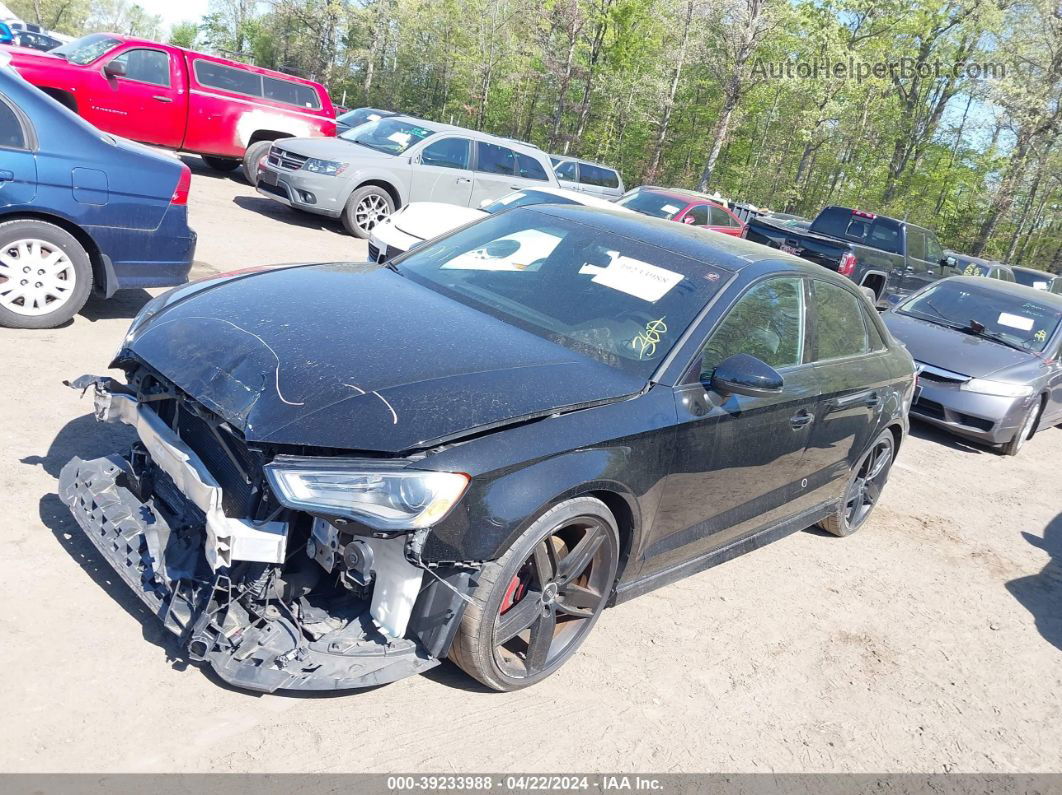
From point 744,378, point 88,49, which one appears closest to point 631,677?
point 744,378

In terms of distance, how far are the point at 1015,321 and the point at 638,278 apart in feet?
23.6

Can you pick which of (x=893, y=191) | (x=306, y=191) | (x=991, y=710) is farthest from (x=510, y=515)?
(x=893, y=191)

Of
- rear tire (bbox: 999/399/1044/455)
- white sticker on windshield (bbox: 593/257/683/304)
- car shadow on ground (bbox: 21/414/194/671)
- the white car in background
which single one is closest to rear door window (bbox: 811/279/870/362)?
white sticker on windshield (bbox: 593/257/683/304)

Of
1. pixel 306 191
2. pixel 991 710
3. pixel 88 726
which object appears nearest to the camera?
pixel 88 726

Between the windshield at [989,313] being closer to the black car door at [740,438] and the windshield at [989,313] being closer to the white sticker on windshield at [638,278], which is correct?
the black car door at [740,438]

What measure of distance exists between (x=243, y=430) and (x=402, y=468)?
1.76ft

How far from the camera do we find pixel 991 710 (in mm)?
3979

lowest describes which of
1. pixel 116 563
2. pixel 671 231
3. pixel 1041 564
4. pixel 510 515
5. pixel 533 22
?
pixel 1041 564

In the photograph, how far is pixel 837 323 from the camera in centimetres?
471

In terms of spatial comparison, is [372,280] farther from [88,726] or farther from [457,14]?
[457,14]

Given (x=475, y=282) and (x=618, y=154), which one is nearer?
(x=475, y=282)

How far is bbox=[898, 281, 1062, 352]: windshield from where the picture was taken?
9102mm

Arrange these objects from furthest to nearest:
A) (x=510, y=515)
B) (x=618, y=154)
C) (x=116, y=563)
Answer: (x=618, y=154) → (x=116, y=563) → (x=510, y=515)

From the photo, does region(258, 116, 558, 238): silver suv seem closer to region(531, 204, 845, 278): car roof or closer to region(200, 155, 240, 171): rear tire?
region(200, 155, 240, 171): rear tire
